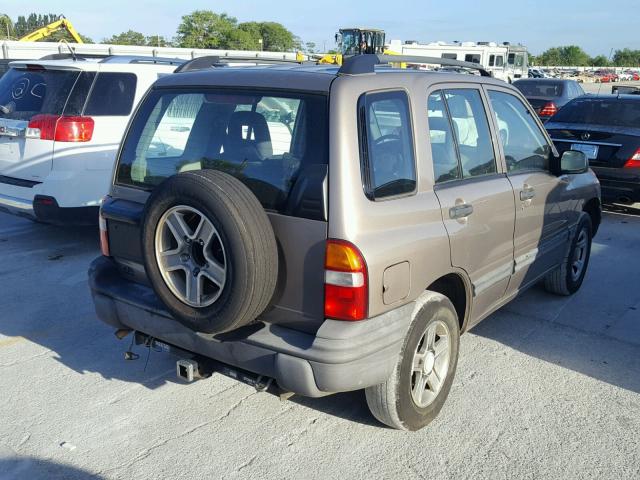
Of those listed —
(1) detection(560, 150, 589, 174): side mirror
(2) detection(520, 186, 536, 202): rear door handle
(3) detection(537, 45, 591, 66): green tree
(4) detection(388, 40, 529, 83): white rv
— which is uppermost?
(3) detection(537, 45, 591, 66): green tree

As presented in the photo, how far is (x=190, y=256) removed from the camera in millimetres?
2955

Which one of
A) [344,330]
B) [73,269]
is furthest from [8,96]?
[344,330]

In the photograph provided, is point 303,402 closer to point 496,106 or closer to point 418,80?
point 418,80

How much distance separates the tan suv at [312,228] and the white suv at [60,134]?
8.60 feet

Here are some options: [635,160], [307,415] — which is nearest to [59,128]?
[307,415]

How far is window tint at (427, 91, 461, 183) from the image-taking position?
11.0 feet

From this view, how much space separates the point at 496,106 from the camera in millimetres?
4137

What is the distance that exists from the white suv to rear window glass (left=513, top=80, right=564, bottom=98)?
41.7ft

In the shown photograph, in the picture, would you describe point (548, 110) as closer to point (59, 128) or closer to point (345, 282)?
point (59, 128)

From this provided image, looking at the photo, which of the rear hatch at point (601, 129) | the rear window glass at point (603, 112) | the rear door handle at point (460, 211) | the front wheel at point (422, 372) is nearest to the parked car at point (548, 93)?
the rear window glass at point (603, 112)

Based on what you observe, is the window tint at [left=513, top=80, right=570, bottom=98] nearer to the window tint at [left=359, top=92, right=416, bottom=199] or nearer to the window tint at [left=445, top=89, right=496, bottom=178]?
the window tint at [left=445, top=89, right=496, bottom=178]

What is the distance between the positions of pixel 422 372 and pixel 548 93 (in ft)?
48.4

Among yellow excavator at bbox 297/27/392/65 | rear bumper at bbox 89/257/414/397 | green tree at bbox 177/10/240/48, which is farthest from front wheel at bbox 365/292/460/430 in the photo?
green tree at bbox 177/10/240/48

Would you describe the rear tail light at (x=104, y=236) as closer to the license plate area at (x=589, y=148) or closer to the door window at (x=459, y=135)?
the door window at (x=459, y=135)
